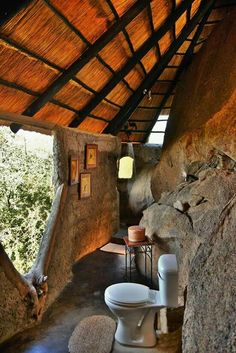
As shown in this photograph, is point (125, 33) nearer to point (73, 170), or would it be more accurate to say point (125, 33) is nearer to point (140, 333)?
point (73, 170)

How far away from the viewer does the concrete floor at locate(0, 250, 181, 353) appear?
3.14m

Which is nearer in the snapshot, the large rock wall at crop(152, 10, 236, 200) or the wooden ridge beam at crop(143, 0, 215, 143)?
the large rock wall at crop(152, 10, 236, 200)

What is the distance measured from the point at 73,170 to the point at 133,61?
2013 mm

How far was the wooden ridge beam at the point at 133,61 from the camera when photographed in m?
4.34

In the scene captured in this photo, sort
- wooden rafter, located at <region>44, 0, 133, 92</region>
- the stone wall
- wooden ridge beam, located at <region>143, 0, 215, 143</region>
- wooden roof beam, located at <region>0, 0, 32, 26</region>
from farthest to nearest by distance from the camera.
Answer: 1. wooden ridge beam, located at <region>143, 0, 215, 143</region>
2. the stone wall
3. wooden rafter, located at <region>44, 0, 133, 92</region>
4. wooden roof beam, located at <region>0, 0, 32, 26</region>

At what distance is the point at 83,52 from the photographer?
3750 millimetres

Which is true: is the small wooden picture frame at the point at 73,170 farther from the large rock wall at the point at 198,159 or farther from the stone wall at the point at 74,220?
the large rock wall at the point at 198,159

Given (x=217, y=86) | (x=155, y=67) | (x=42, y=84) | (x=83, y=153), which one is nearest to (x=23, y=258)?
(x=83, y=153)

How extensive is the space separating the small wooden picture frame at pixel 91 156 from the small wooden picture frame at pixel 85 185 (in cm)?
20

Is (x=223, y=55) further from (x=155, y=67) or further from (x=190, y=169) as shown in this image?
(x=190, y=169)

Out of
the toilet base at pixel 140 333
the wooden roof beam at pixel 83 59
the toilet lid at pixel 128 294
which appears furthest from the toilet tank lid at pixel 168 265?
the wooden roof beam at pixel 83 59

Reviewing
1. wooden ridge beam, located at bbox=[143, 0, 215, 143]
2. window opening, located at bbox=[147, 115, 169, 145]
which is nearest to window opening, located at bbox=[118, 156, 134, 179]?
wooden ridge beam, located at bbox=[143, 0, 215, 143]

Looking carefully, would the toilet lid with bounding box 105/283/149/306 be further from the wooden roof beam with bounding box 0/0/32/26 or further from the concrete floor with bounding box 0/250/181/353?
the wooden roof beam with bounding box 0/0/32/26

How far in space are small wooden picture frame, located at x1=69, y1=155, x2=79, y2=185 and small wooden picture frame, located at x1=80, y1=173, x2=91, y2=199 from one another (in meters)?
0.21
